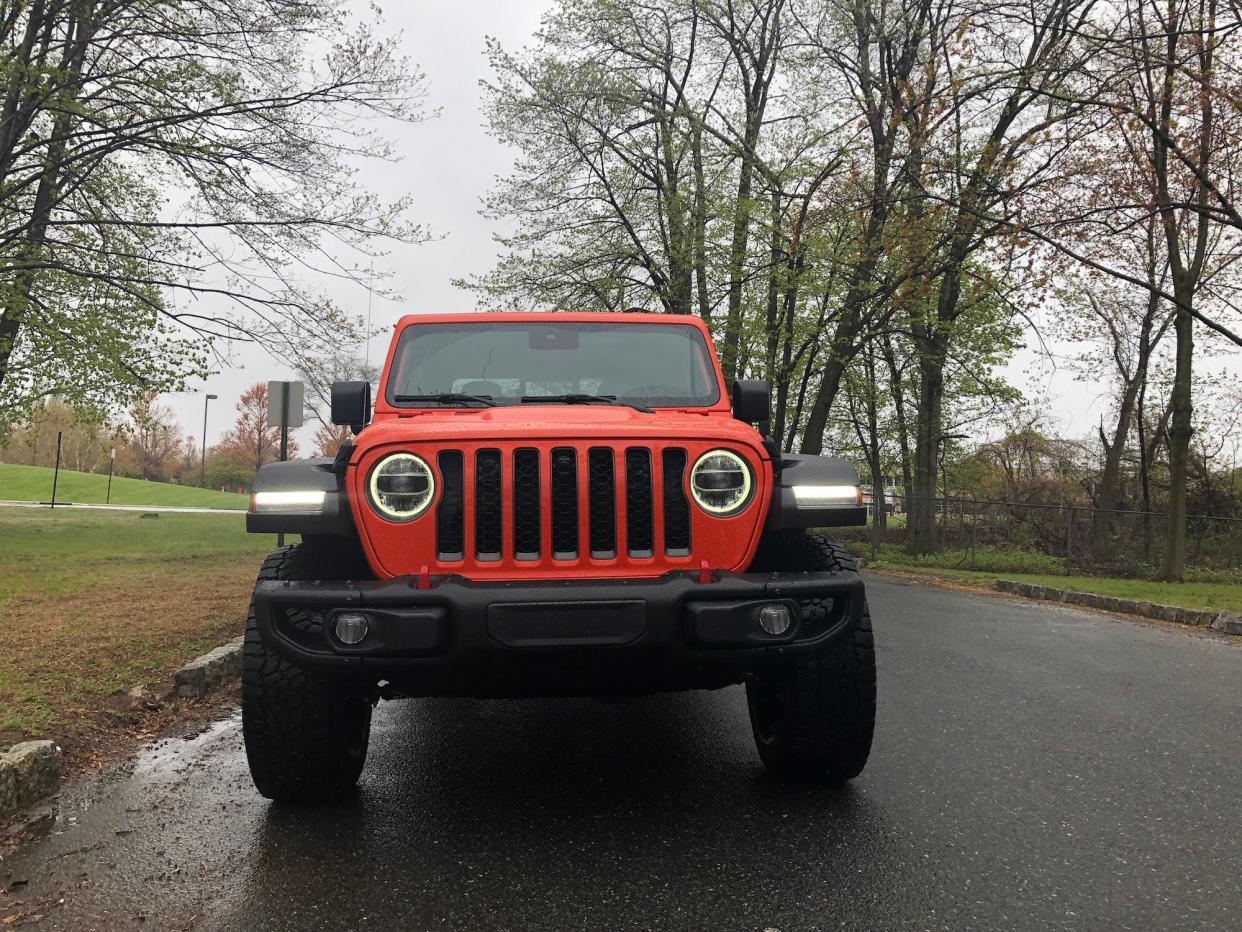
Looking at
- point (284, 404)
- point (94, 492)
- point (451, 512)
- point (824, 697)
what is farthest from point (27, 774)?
point (94, 492)

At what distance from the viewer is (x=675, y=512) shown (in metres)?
3.10

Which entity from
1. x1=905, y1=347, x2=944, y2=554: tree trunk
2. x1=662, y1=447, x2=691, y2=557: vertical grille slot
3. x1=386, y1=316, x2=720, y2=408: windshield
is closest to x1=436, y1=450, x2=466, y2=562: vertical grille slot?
x1=662, y1=447, x2=691, y2=557: vertical grille slot

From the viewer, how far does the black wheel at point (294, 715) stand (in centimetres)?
310

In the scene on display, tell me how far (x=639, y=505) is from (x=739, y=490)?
38 centimetres

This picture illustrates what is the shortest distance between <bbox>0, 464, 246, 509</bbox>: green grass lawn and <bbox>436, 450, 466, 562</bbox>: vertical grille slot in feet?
156

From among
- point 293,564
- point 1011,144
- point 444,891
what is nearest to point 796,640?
point 444,891

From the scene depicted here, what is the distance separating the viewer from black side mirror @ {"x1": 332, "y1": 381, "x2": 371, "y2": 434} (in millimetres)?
4441

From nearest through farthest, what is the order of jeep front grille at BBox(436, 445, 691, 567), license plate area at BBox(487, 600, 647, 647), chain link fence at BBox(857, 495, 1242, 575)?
license plate area at BBox(487, 600, 647, 647) < jeep front grille at BBox(436, 445, 691, 567) < chain link fence at BBox(857, 495, 1242, 575)

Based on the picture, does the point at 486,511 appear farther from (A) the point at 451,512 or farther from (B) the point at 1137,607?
(B) the point at 1137,607

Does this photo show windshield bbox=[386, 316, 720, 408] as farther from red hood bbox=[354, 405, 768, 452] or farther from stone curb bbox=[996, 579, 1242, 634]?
stone curb bbox=[996, 579, 1242, 634]

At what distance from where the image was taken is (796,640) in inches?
114

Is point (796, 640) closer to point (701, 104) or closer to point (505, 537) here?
point (505, 537)

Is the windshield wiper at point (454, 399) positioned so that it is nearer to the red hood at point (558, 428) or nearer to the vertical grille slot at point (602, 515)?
the red hood at point (558, 428)

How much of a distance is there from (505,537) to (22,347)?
14.8 meters
